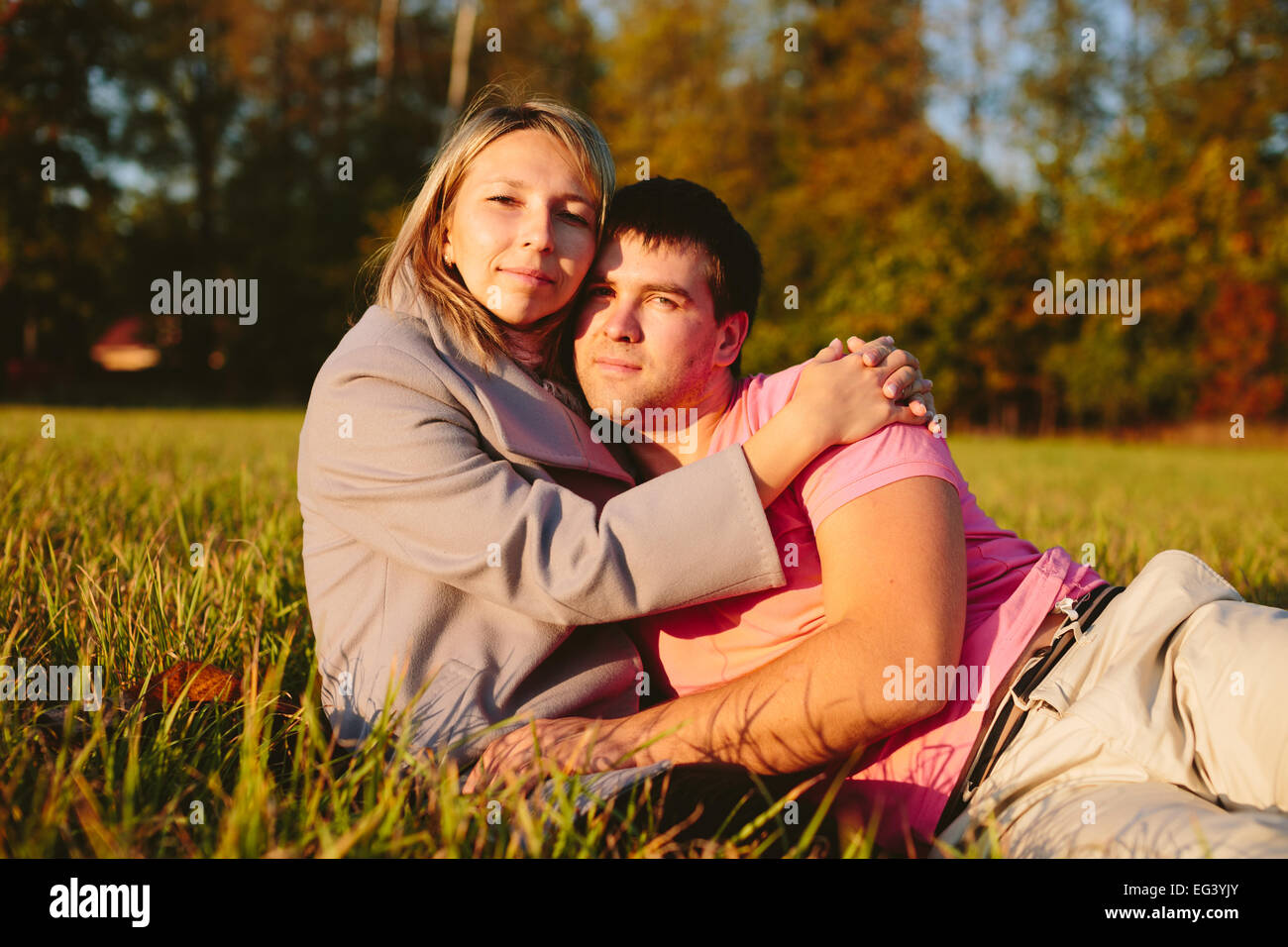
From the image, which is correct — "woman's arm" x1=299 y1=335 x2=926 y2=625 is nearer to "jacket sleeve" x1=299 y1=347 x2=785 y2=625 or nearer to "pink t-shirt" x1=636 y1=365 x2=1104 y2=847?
"jacket sleeve" x1=299 y1=347 x2=785 y2=625

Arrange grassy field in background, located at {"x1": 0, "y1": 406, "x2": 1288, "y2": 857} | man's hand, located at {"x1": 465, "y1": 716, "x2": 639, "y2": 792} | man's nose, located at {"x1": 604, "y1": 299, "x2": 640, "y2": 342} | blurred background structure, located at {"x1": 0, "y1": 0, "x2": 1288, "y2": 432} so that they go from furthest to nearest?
blurred background structure, located at {"x1": 0, "y1": 0, "x2": 1288, "y2": 432}, man's nose, located at {"x1": 604, "y1": 299, "x2": 640, "y2": 342}, man's hand, located at {"x1": 465, "y1": 716, "x2": 639, "y2": 792}, grassy field in background, located at {"x1": 0, "y1": 406, "x2": 1288, "y2": 857}

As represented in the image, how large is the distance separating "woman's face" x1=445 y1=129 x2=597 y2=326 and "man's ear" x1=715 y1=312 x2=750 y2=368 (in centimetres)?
41

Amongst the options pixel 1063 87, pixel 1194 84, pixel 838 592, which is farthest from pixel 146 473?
pixel 1194 84

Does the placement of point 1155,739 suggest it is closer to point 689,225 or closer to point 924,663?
point 924,663

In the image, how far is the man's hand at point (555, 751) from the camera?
75.6 inches

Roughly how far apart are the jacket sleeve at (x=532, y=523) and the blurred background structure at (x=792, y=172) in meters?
23.3

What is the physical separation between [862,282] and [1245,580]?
2497cm

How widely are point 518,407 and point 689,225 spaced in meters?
0.70

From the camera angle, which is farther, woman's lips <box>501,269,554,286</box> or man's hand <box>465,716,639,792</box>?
woman's lips <box>501,269,554,286</box>

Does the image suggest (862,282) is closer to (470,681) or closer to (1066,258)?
(1066,258)

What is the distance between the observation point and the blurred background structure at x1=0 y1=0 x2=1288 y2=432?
2488 cm

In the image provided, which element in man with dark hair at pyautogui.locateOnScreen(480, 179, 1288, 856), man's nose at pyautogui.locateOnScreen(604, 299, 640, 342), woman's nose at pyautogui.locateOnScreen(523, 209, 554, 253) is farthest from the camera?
man's nose at pyautogui.locateOnScreen(604, 299, 640, 342)

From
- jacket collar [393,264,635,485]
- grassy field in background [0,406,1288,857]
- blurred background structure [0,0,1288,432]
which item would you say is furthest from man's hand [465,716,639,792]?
blurred background structure [0,0,1288,432]

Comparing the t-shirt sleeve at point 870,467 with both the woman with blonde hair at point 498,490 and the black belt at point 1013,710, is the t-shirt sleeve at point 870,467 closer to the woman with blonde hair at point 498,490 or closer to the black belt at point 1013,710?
the woman with blonde hair at point 498,490
